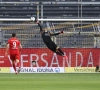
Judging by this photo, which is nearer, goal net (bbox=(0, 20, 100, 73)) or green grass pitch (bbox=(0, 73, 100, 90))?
green grass pitch (bbox=(0, 73, 100, 90))

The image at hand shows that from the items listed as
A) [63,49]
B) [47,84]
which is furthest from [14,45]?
[47,84]

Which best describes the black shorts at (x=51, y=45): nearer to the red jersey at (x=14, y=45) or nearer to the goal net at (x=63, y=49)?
the red jersey at (x=14, y=45)

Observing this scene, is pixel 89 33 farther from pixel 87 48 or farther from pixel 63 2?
pixel 63 2

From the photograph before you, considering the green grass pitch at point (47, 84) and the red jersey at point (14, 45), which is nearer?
the green grass pitch at point (47, 84)

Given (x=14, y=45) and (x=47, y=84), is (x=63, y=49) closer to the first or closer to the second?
(x=14, y=45)

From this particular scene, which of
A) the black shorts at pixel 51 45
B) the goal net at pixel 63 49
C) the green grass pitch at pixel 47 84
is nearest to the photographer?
the green grass pitch at pixel 47 84

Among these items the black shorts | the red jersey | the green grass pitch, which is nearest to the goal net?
the red jersey

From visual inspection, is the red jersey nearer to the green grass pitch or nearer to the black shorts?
the black shorts

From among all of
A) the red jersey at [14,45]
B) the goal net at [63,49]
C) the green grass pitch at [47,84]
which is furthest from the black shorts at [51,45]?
the goal net at [63,49]

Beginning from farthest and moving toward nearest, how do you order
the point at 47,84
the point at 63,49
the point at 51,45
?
the point at 63,49
the point at 51,45
the point at 47,84

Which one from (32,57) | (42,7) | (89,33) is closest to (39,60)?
(32,57)

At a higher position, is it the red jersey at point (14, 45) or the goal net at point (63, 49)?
the red jersey at point (14, 45)

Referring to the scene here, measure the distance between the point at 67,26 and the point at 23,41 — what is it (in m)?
3.62

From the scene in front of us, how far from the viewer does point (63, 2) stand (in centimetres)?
2639
